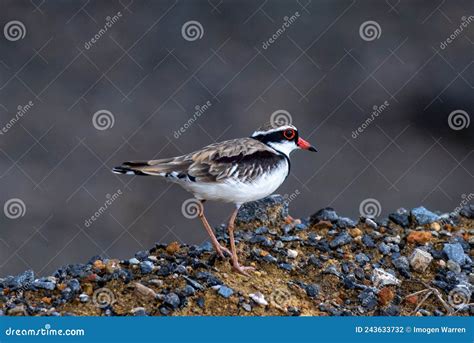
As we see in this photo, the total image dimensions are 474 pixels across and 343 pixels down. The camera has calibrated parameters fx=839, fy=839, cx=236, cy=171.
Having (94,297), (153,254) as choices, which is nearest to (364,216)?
(153,254)

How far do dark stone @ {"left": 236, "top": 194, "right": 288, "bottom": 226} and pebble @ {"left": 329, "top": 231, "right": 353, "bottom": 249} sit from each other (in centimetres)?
75

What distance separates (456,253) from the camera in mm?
9875

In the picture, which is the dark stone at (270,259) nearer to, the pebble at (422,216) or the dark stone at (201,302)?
the dark stone at (201,302)

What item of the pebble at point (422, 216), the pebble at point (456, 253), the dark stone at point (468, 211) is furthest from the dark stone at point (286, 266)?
the dark stone at point (468, 211)

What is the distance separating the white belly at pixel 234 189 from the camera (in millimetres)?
9188

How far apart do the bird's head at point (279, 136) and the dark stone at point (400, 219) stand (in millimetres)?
1770

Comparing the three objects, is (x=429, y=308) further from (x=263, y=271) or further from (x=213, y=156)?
(x=213, y=156)

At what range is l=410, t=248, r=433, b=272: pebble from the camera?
9.61 metres

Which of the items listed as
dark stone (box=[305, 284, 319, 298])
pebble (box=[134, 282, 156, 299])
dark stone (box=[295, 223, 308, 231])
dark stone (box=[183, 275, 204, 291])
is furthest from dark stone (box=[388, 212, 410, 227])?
pebble (box=[134, 282, 156, 299])

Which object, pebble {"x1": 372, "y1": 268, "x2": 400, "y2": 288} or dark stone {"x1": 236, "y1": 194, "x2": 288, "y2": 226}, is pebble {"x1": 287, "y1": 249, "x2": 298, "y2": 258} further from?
pebble {"x1": 372, "y1": 268, "x2": 400, "y2": 288}

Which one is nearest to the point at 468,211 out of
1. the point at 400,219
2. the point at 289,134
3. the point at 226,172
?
the point at 400,219

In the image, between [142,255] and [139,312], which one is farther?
[142,255]

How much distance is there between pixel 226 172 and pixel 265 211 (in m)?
1.30

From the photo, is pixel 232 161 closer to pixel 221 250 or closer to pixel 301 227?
pixel 221 250
